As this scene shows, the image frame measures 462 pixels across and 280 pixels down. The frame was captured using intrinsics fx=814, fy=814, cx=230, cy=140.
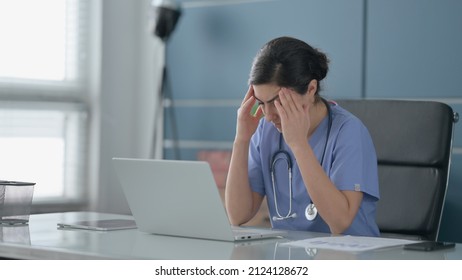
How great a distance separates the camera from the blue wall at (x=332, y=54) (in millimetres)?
3486

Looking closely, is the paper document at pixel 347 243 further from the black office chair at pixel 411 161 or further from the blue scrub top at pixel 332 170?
the black office chair at pixel 411 161

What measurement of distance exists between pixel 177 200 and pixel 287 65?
2.11 feet

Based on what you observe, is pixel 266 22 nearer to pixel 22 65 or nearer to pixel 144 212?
pixel 22 65

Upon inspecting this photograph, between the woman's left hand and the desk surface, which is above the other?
the woman's left hand

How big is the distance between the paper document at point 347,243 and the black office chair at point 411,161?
24.2 inches

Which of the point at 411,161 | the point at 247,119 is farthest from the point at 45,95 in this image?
the point at 411,161

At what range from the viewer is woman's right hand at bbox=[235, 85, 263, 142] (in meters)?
2.48

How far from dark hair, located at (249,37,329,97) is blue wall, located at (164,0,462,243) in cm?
124

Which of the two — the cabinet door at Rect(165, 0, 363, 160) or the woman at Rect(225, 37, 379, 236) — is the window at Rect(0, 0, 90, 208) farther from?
the woman at Rect(225, 37, 379, 236)

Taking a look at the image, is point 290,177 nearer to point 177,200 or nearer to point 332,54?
point 177,200

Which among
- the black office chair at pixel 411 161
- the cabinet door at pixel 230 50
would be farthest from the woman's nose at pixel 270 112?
the cabinet door at pixel 230 50

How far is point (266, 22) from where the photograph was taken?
4.05 metres

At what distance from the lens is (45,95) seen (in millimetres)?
4258

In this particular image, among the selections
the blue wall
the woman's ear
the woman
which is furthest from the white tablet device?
the blue wall
